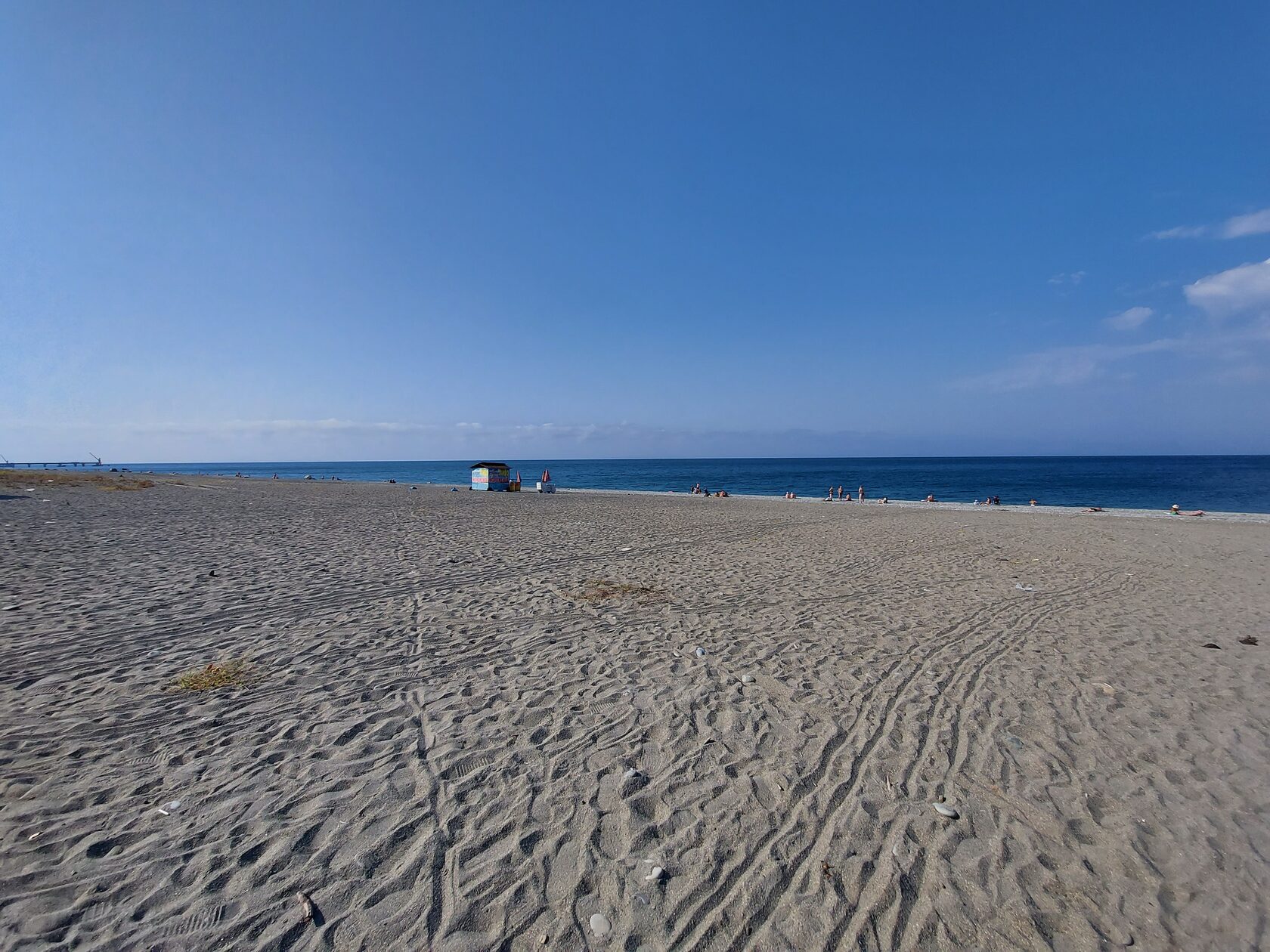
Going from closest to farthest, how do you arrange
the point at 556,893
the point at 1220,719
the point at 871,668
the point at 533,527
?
1. the point at 556,893
2. the point at 1220,719
3. the point at 871,668
4. the point at 533,527

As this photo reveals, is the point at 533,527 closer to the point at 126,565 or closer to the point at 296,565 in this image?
the point at 296,565

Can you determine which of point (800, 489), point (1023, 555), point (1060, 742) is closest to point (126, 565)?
point (1060, 742)

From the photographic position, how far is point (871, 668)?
592 centimetres

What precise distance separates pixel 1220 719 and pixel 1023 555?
9.44 meters

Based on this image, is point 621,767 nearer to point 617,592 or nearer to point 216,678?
point 216,678

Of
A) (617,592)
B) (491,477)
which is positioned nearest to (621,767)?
(617,592)

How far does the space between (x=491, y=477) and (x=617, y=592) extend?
96.2 ft

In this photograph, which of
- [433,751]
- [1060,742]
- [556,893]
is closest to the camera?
[556,893]

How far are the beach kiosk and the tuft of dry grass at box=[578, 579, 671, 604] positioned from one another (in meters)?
28.2

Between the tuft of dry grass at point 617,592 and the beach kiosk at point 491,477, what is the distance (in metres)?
28.2

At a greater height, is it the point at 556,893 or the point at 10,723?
the point at 10,723

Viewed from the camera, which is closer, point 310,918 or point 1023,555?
point 310,918

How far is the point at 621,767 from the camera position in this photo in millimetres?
4012

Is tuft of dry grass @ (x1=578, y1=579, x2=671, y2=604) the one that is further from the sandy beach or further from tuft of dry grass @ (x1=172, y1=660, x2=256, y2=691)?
tuft of dry grass @ (x1=172, y1=660, x2=256, y2=691)
